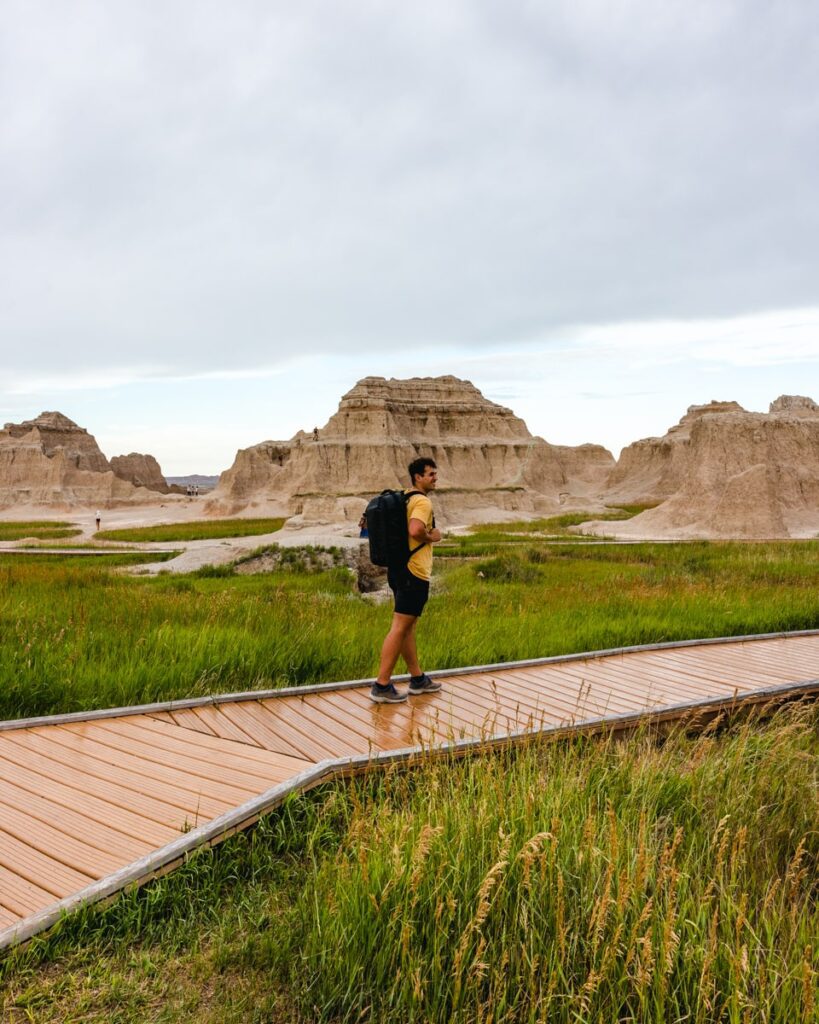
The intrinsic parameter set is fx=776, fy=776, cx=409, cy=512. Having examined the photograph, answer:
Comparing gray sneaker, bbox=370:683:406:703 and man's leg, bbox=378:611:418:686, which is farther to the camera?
gray sneaker, bbox=370:683:406:703

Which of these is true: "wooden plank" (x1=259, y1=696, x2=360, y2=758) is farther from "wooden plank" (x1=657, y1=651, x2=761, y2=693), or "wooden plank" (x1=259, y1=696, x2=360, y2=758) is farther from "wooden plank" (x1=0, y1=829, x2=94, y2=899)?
"wooden plank" (x1=657, y1=651, x2=761, y2=693)

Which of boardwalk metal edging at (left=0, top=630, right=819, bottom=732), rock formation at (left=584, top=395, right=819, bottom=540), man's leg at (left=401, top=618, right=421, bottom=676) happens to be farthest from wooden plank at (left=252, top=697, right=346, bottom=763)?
rock formation at (left=584, top=395, right=819, bottom=540)

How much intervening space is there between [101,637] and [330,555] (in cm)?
1419

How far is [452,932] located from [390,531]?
10.4ft

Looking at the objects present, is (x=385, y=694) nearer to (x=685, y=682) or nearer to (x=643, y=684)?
(x=643, y=684)

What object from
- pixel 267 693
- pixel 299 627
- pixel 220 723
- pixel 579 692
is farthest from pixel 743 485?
pixel 220 723

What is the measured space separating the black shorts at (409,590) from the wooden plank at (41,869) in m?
3.03

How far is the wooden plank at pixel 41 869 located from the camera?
11.5ft

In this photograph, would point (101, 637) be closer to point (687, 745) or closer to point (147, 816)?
point (147, 816)

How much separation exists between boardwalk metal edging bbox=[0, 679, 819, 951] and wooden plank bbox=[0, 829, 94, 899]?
0.40ft

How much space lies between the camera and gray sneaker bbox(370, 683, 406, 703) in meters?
6.37

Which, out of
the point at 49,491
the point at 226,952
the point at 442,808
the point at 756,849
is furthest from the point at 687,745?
the point at 49,491

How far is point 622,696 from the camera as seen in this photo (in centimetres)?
684

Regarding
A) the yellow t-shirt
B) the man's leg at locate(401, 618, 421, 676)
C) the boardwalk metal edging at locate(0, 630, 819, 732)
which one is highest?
the yellow t-shirt
